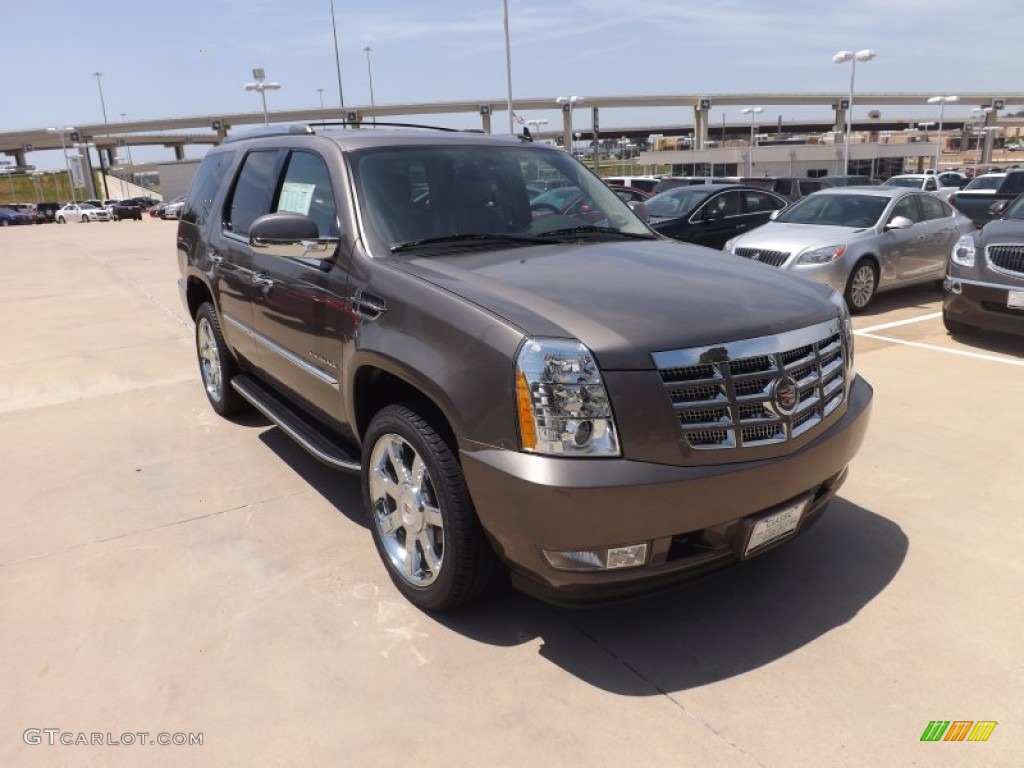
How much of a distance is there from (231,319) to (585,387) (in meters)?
3.30

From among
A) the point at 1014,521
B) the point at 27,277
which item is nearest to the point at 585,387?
the point at 1014,521

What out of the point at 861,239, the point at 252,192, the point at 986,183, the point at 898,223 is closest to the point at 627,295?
the point at 252,192

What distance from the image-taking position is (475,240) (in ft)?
12.1

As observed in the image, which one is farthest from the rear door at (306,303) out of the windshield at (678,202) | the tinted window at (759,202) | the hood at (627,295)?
the tinted window at (759,202)

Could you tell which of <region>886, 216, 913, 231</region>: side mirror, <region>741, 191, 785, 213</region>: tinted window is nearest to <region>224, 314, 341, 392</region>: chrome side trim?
<region>886, 216, 913, 231</region>: side mirror

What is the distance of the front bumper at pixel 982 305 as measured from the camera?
7.20 m

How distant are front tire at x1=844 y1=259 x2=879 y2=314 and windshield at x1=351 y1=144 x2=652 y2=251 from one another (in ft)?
20.2

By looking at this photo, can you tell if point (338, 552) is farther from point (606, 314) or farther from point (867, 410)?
point (867, 410)

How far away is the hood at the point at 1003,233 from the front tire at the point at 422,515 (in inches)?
265

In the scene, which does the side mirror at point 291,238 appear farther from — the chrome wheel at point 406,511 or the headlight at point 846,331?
the headlight at point 846,331

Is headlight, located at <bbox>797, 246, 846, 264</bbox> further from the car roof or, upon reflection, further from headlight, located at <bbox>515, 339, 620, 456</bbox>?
headlight, located at <bbox>515, 339, 620, 456</bbox>

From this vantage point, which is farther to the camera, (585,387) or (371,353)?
(371,353)

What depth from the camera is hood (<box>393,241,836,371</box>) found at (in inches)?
104

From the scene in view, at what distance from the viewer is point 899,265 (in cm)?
1018
